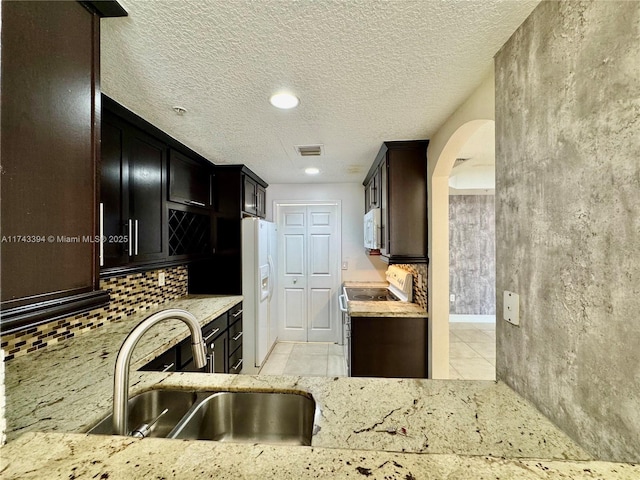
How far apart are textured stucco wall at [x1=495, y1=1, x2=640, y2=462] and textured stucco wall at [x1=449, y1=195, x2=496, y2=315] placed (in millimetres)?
4068

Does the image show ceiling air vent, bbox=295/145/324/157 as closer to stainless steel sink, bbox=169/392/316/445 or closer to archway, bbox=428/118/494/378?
archway, bbox=428/118/494/378

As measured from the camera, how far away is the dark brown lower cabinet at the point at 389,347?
92.1 inches

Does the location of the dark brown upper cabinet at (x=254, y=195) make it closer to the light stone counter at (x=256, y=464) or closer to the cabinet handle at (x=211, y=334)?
the cabinet handle at (x=211, y=334)

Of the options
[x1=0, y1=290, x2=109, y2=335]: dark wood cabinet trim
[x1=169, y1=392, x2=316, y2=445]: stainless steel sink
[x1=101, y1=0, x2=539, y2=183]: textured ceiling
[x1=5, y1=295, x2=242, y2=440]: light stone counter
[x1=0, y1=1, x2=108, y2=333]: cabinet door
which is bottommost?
[x1=169, y1=392, x2=316, y2=445]: stainless steel sink

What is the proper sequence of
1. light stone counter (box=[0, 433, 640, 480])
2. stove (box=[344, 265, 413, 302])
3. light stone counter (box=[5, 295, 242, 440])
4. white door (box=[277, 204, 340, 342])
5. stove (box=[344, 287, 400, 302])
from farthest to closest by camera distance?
white door (box=[277, 204, 340, 342]) → stove (box=[344, 287, 400, 302]) → stove (box=[344, 265, 413, 302]) → light stone counter (box=[5, 295, 242, 440]) → light stone counter (box=[0, 433, 640, 480])

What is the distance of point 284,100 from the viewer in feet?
5.22

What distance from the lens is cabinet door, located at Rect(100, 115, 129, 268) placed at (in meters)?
1.60

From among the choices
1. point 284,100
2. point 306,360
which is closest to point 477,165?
point 284,100

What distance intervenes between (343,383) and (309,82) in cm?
147

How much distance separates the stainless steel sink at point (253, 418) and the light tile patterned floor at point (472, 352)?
2.60m

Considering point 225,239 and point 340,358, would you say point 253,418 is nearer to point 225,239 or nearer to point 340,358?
point 225,239

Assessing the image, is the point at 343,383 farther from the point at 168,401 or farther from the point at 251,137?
the point at 251,137

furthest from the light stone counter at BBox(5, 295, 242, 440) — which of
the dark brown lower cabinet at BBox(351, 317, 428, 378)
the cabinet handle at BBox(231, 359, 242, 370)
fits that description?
the dark brown lower cabinet at BBox(351, 317, 428, 378)

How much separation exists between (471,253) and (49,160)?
5.34 m
